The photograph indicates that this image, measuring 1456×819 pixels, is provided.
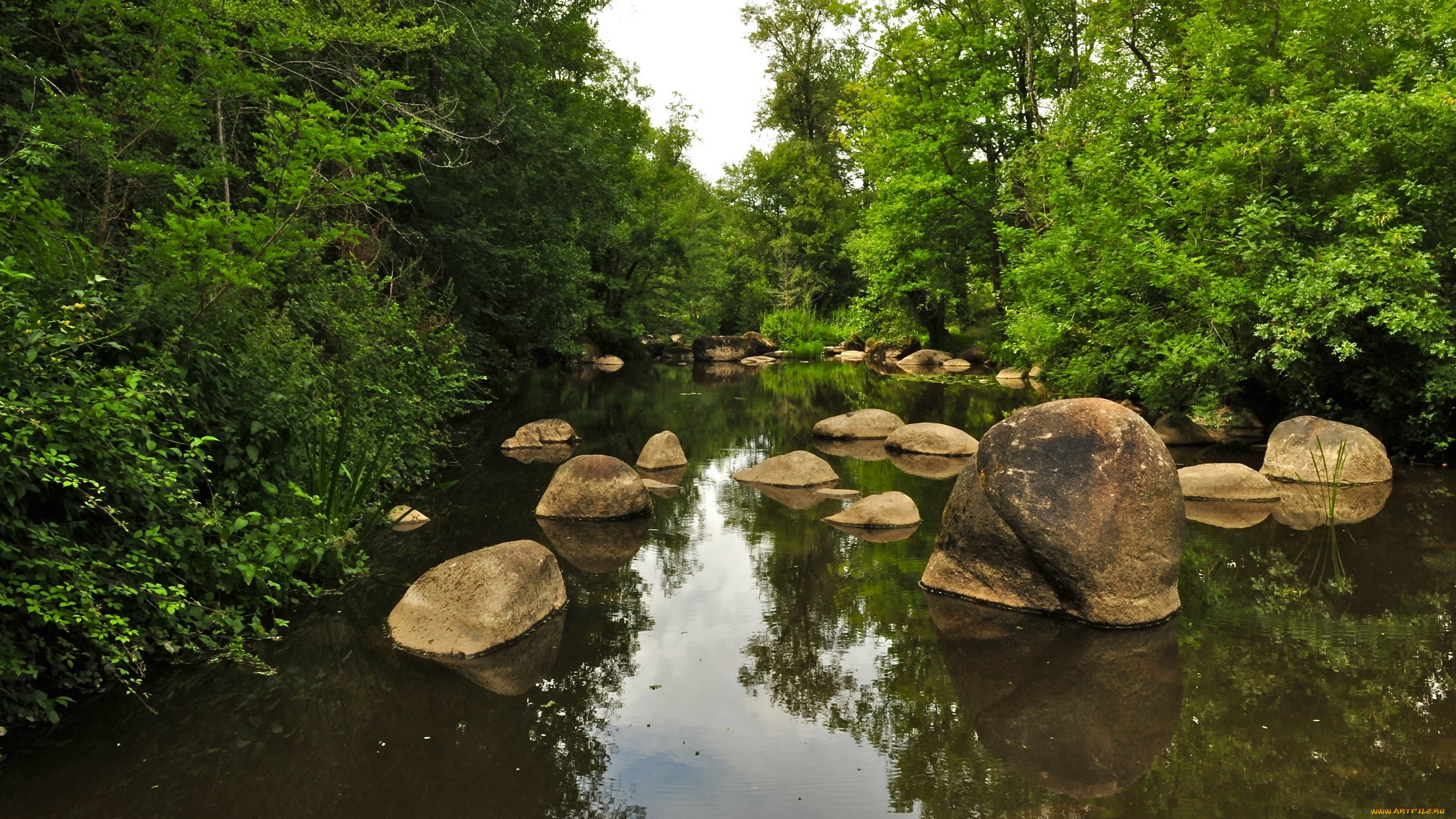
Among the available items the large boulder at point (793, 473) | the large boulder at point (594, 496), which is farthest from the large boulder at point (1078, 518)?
the large boulder at point (793, 473)

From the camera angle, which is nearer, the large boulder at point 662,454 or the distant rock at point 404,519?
the distant rock at point 404,519

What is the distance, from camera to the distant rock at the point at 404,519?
8969 mm

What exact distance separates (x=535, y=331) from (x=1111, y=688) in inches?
758

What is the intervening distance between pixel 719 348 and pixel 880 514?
99.8 feet

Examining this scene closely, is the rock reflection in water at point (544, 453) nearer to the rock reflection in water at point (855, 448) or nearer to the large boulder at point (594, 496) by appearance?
the large boulder at point (594, 496)

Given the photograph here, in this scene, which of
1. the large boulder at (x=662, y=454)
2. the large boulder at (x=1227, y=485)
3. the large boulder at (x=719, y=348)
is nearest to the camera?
the large boulder at (x=1227, y=485)

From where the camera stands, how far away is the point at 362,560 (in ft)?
24.2

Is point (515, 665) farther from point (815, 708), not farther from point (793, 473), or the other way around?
point (793, 473)

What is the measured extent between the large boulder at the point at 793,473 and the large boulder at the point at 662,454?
1314 mm

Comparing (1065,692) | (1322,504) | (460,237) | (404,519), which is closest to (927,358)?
(460,237)

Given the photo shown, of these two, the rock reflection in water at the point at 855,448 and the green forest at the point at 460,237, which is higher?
the green forest at the point at 460,237

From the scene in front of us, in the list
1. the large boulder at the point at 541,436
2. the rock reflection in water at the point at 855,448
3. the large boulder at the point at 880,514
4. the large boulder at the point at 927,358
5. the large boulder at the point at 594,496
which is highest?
the large boulder at the point at 594,496

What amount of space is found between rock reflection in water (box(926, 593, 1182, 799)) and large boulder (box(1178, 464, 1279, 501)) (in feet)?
15.1

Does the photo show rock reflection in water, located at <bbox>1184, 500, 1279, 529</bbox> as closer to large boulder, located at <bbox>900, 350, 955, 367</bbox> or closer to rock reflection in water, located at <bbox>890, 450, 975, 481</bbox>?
rock reflection in water, located at <bbox>890, 450, 975, 481</bbox>
